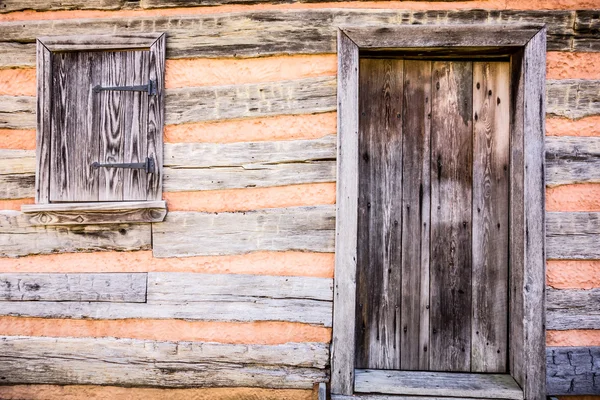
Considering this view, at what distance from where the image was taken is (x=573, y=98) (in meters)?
2.40

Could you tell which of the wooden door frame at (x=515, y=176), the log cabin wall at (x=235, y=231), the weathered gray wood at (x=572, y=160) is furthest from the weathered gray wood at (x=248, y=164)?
the weathered gray wood at (x=572, y=160)

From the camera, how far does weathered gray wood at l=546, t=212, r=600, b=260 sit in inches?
93.9

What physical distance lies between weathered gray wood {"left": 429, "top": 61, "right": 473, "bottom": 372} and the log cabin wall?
1.36ft

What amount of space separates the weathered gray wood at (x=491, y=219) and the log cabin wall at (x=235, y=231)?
0.83ft

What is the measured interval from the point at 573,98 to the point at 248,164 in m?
1.94

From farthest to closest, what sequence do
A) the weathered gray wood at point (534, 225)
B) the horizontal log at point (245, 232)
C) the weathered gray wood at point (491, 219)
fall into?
the weathered gray wood at point (491, 219), the horizontal log at point (245, 232), the weathered gray wood at point (534, 225)

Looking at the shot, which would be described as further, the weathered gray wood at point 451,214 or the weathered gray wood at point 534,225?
the weathered gray wood at point 451,214

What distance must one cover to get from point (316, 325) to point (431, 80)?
5.50 feet

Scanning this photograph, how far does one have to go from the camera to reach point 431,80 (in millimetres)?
2598

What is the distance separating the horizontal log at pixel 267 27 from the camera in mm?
2408

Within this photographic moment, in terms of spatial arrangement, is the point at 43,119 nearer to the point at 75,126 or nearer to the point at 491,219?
the point at 75,126

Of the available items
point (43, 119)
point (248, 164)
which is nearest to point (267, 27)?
point (248, 164)

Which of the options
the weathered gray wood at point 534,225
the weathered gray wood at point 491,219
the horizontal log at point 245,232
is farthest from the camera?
the weathered gray wood at point 491,219

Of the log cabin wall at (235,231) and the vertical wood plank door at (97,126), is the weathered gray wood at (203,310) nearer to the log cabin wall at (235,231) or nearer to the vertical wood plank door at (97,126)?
the log cabin wall at (235,231)
